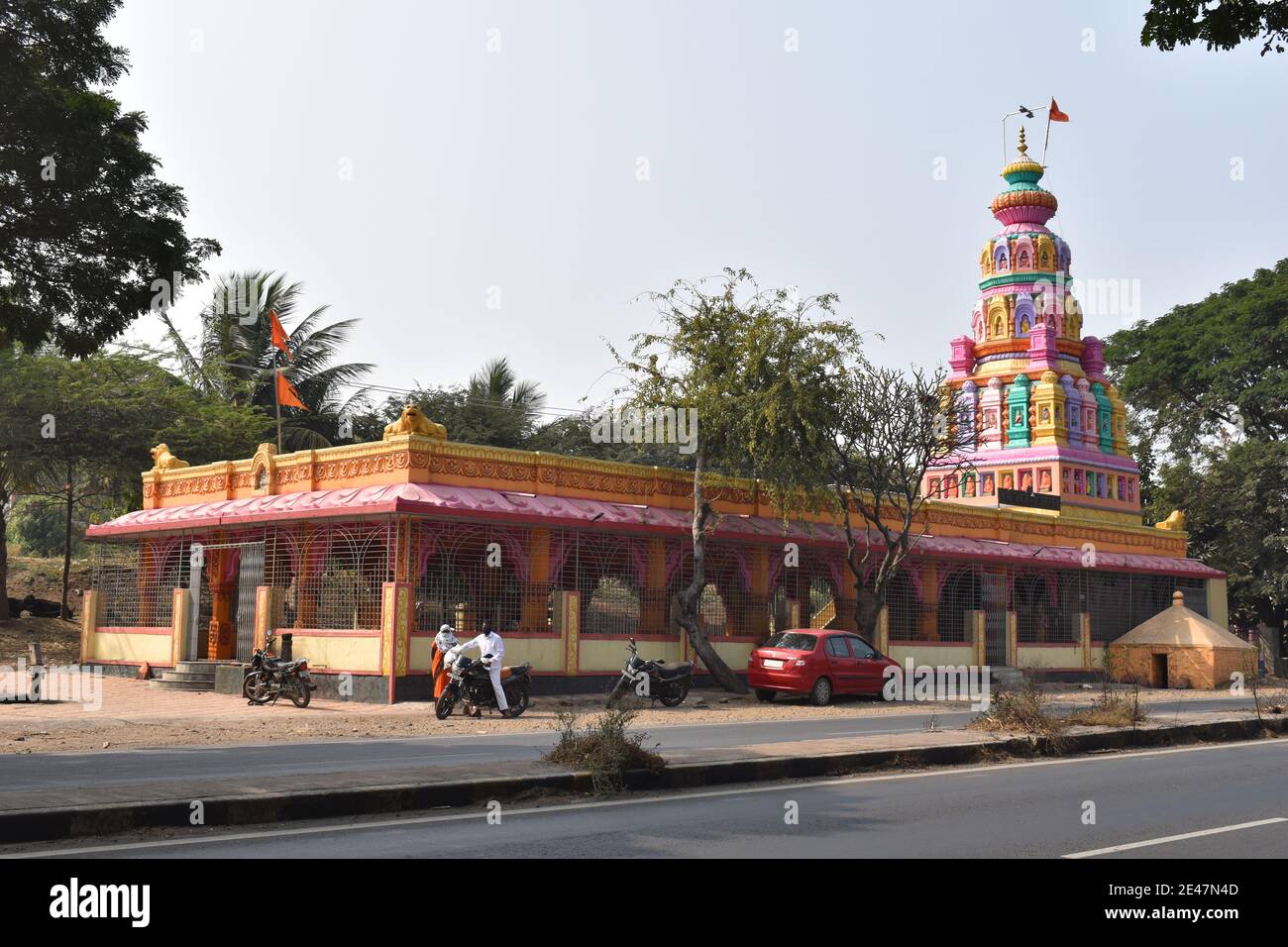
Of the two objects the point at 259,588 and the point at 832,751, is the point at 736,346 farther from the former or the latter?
the point at 832,751

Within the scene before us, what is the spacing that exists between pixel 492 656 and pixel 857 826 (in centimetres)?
1197

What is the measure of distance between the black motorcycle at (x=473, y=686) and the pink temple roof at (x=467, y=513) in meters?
3.79

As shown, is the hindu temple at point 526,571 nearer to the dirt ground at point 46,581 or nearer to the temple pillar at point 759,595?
the temple pillar at point 759,595

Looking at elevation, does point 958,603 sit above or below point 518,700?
above

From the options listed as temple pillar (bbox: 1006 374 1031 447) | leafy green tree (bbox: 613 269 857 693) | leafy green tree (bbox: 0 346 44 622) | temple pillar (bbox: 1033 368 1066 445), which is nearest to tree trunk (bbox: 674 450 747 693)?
leafy green tree (bbox: 613 269 857 693)

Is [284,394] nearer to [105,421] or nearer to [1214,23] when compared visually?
[105,421]

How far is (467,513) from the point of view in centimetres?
2419

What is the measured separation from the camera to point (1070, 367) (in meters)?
51.2

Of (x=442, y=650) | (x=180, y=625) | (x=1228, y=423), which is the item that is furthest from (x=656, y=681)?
(x=1228, y=423)

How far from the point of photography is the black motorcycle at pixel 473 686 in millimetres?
20781

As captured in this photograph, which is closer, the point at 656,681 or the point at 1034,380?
the point at 656,681

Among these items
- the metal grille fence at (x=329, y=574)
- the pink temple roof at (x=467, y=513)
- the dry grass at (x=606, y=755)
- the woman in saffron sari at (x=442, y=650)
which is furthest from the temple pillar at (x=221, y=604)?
the dry grass at (x=606, y=755)
